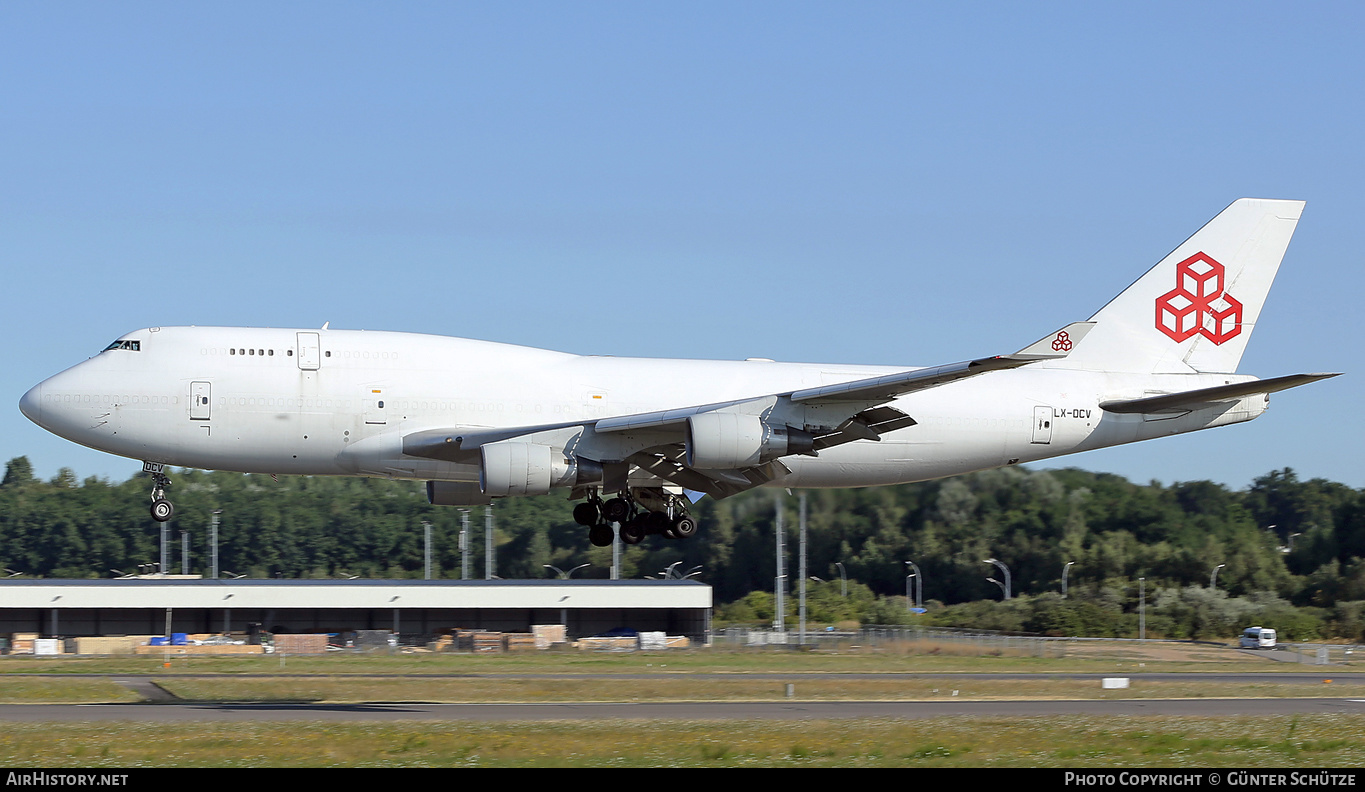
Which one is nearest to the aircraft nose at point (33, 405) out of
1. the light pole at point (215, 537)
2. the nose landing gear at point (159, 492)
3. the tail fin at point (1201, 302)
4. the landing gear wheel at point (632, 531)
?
the nose landing gear at point (159, 492)

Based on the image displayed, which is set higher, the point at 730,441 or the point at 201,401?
the point at 201,401

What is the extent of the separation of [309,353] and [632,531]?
9034 mm

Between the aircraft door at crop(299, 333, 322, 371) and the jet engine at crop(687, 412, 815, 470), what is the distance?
28.0 feet

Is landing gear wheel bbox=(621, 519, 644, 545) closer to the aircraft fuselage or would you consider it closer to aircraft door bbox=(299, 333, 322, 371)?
Result: the aircraft fuselage

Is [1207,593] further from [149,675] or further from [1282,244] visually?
[149,675]

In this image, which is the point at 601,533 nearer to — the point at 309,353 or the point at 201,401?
the point at 309,353

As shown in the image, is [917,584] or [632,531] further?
[917,584]

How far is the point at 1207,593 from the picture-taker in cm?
8225

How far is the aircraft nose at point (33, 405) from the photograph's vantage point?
105 feet

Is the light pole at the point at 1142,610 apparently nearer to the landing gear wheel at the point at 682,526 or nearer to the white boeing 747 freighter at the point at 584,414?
the white boeing 747 freighter at the point at 584,414

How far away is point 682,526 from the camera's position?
116 ft

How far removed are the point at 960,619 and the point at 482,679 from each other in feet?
151

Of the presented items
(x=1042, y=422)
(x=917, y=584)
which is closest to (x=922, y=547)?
(x=917, y=584)

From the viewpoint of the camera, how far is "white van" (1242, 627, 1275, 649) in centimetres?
7269
